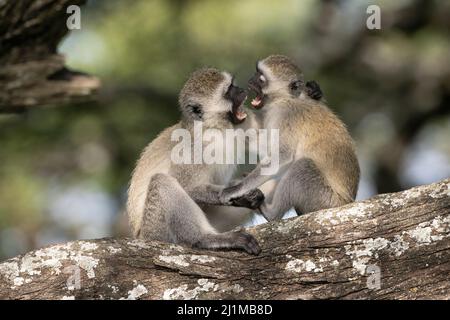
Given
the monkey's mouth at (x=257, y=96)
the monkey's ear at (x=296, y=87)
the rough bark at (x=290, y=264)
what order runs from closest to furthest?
the rough bark at (x=290, y=264) < the monkey's mouth at (x=257, y=96) < the monkey's ear at (x=296, y=87)

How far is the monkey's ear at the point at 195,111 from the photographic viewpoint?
6.80 metres

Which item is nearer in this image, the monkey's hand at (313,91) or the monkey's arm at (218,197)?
the monkey's arm at (218,197)

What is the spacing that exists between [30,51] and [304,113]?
2.56 meters

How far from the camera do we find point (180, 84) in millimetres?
11844

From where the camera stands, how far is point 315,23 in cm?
1193

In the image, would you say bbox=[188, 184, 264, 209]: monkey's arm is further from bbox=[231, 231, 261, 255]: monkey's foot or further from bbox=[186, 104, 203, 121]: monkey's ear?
bbox=[231, 231, 261, 255]: monkey's foot

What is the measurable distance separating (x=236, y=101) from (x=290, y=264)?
197 cm

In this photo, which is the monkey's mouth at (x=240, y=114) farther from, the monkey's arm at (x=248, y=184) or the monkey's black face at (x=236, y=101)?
the monkey's arm at (x=248, y=184)

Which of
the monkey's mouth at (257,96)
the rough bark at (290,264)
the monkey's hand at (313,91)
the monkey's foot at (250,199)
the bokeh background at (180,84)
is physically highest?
the bokeh background at (180,84)

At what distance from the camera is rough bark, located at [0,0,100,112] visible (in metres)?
6.70

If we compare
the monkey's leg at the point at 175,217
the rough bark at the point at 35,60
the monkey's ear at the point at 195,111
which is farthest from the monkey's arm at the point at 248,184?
the rough bark at the point at 35,60
